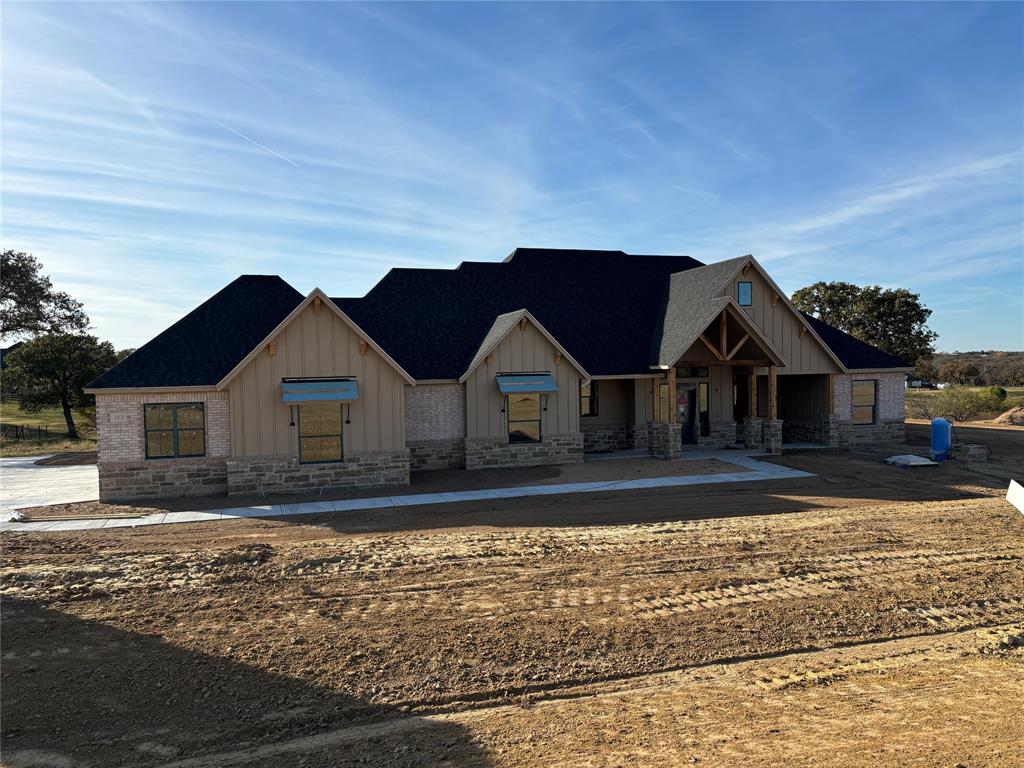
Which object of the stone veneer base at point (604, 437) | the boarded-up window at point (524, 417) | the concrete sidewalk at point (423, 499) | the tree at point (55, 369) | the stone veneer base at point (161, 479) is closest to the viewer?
the concrete sidewalk at point (423, 499)

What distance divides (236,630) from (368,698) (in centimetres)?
257

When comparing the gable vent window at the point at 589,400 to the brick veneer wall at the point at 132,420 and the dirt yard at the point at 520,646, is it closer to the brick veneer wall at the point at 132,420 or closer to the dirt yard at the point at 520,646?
the dirt yard at the point at 520,646

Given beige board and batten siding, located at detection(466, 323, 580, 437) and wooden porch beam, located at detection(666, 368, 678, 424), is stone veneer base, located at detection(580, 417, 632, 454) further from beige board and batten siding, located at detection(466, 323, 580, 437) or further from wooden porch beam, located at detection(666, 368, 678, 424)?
beige board and batten siding, located at detection(466, 323, 580, 437)

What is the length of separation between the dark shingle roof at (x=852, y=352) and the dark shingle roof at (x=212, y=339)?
19112 millimetres

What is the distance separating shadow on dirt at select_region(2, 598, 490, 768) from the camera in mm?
6359

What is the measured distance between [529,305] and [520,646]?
63.4ft

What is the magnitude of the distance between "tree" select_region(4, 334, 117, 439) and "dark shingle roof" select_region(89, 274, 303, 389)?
17.5 meters

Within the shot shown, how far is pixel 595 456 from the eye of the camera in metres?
24.8

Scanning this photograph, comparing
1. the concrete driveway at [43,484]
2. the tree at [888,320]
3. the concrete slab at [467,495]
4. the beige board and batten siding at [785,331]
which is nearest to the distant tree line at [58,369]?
the concrete driveway at [43,484]

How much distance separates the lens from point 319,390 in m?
18.8

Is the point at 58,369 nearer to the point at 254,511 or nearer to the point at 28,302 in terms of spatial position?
the point at 28,302

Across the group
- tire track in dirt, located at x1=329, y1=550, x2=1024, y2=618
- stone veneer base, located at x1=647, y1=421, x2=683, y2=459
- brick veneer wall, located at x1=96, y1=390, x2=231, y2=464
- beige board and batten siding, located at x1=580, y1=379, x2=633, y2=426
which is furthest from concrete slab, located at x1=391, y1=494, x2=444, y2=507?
beige board and batten siding, located at x1=580, y1=379, x2=633, y2=426

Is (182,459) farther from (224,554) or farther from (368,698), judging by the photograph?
(368,698)

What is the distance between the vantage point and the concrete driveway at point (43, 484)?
18.0m
